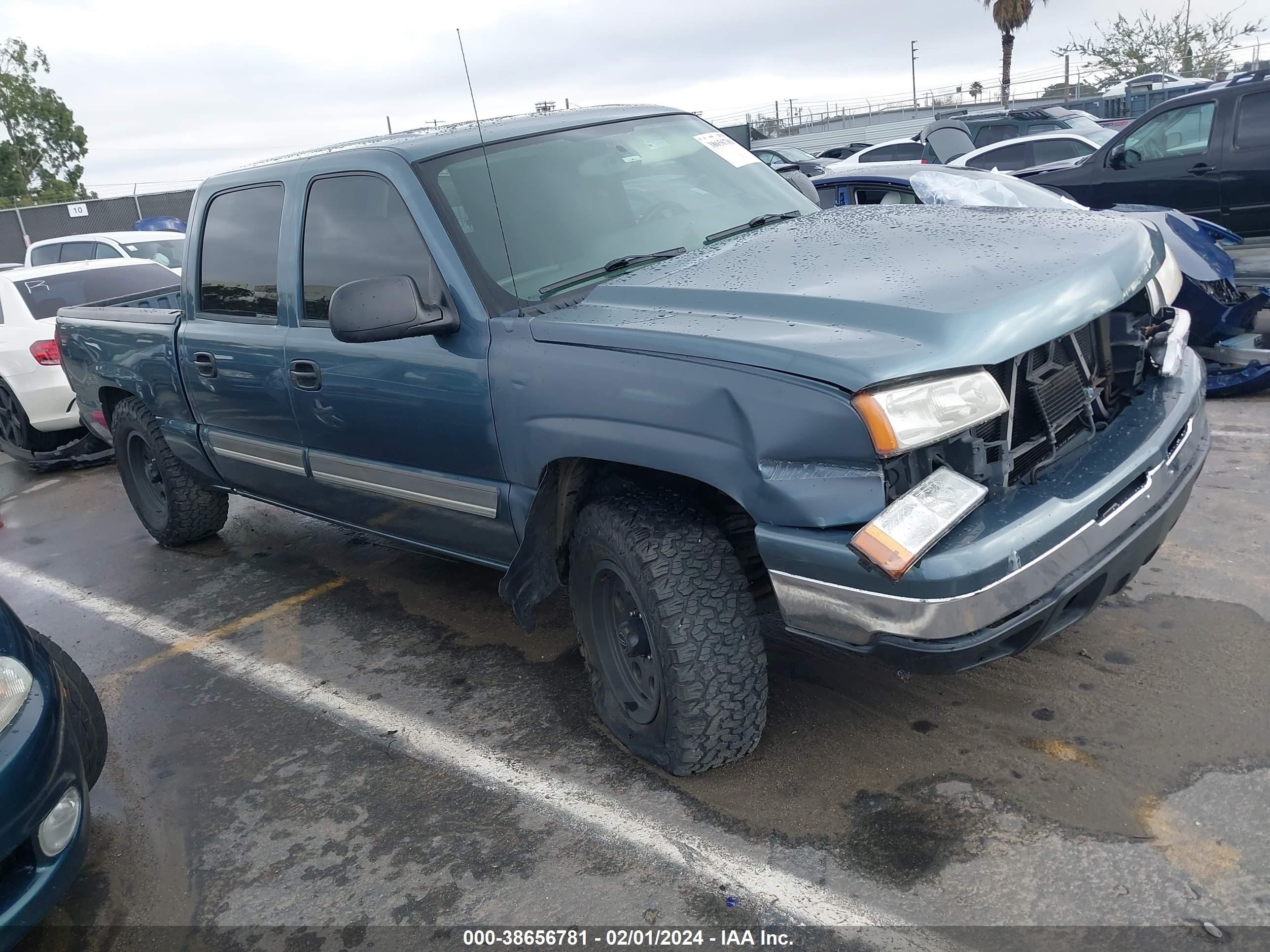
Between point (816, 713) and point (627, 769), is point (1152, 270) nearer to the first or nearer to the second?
point (816, 713)

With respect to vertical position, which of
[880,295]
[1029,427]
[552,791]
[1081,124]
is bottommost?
[552,791]

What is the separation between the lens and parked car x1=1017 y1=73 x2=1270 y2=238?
8.14 meters

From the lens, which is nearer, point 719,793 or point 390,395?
point 719,793

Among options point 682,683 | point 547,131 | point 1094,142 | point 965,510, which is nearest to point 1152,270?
point 965,510

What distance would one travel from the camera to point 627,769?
319cm

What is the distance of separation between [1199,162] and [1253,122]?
46 cm

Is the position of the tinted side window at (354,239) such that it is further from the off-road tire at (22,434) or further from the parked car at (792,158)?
the parked car at (792,158)

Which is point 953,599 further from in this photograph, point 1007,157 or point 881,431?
point 1007,157

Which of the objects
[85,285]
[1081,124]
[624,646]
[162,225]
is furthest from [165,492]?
[162,225]

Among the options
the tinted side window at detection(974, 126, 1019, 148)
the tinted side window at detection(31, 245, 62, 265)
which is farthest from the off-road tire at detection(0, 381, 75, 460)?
the tinted side window at detection(974, 126, 1019, 148)

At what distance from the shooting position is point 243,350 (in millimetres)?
4211

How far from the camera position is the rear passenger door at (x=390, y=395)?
10.9 feet

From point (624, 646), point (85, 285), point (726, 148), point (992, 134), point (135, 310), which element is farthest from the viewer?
point (992, 134)

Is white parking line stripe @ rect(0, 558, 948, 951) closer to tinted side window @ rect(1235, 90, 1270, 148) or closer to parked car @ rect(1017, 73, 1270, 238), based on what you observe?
parked car @ rect(1017, 73, 1270, 238)
